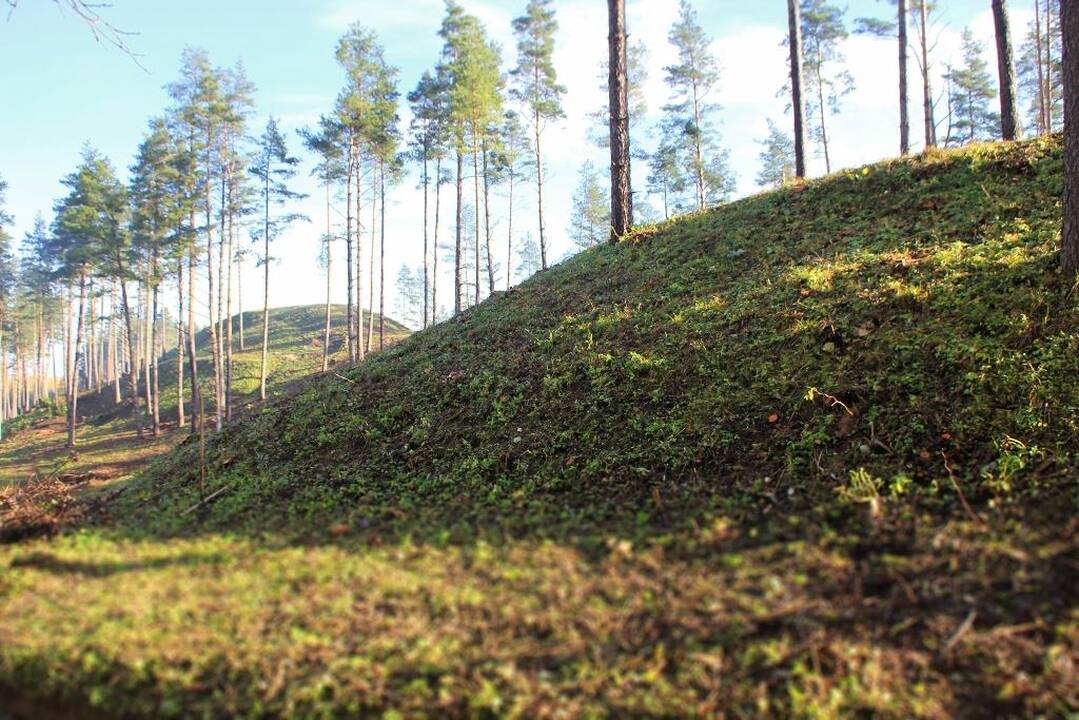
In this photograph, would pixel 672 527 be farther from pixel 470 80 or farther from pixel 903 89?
pixel 470 80

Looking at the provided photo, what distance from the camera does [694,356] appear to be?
267 inches

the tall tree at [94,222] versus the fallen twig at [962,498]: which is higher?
the tall tree at [94,222]

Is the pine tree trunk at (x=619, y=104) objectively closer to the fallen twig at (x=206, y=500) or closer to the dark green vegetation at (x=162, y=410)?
the fallen twig at (x=206, y=500)

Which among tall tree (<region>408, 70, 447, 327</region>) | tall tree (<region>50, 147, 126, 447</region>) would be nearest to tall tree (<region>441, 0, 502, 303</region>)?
tall tree (<region>408, 70, 447, 327</region>)

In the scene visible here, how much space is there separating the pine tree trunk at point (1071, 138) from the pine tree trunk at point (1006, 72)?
7.84 metres

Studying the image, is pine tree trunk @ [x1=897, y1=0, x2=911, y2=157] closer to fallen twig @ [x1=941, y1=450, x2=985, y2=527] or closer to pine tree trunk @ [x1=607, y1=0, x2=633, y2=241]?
pine tree trunk @ [x1=607, y1=0, x2=633, y2=241]

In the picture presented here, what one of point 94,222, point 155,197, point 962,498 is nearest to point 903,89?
point 962,498

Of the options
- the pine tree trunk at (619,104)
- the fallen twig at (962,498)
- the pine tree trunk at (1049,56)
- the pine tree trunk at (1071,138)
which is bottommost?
the fallen twig at (962,498)

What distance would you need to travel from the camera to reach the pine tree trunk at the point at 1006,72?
11.8 m

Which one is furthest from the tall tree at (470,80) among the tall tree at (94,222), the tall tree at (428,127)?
the tall tree at (94,222)

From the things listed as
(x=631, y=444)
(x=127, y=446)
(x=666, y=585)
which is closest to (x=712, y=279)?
(x=631, y=444)

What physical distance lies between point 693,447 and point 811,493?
1279 mm

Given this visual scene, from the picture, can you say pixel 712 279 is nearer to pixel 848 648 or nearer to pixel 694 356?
pixel 694 356

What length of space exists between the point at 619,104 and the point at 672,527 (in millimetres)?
11092
